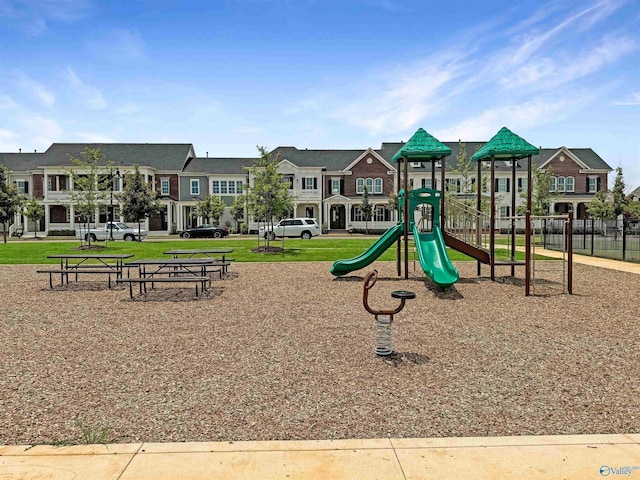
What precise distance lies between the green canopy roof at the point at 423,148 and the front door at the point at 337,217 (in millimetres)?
37292

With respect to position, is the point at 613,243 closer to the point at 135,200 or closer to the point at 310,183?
the point at 135,200

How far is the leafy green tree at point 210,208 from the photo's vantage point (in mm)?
47700

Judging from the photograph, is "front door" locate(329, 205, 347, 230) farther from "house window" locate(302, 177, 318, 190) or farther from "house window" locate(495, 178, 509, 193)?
"house window" locate(495, 178, 509, 193)

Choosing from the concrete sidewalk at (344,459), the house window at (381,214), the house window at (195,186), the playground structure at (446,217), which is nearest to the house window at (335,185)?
the house window at (381,214)

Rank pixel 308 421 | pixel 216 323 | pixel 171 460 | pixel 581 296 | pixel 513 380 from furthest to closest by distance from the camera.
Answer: pixel 581 296 → pixel 216 323 → pixel 513 380 → pixel 308 421 → pixel 171 460

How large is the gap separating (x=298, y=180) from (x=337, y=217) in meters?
5.84

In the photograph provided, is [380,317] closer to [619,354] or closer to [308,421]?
[308,421]

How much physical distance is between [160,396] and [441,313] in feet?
19.7

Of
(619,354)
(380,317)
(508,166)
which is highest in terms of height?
(508,166)

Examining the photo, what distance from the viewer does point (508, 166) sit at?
5334 centimetres

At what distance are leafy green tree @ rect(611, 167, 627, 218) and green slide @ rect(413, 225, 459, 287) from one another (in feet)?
129

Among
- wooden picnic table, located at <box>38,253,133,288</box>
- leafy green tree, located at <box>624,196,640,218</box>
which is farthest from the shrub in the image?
leafy green tree, located at <box>624,196,640,218</box>

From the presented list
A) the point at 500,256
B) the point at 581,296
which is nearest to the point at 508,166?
the point at 500,256

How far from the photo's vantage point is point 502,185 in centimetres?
5191
